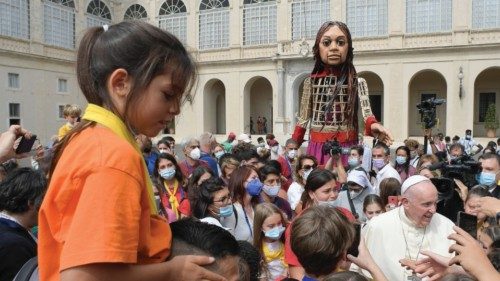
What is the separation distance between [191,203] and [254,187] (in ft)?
2.55

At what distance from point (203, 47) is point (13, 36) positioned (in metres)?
12.7

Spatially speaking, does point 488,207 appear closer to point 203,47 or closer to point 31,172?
point 31,172

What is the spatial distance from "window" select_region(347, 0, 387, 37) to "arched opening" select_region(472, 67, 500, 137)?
26.1ft

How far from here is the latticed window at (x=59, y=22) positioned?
108 ft

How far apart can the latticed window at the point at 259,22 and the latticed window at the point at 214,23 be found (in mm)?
1532

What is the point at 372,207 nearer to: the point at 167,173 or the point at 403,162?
the point at 167,173

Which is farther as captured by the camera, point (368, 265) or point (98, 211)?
point (368, 265)

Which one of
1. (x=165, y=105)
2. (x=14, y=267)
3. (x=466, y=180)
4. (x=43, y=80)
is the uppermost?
(x=43, y=80)

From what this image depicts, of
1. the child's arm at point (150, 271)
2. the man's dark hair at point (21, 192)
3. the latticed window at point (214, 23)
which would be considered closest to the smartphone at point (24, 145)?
the man's dark hair at point (21, 192)

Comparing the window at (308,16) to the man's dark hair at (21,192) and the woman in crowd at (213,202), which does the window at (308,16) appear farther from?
the man's dark hair at (21,192)

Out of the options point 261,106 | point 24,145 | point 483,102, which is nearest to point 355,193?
point 24,145

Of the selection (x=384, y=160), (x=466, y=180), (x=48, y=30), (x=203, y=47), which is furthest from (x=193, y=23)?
(x=466, y=180)

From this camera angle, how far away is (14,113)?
3134cm

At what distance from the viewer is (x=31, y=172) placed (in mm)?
3666
